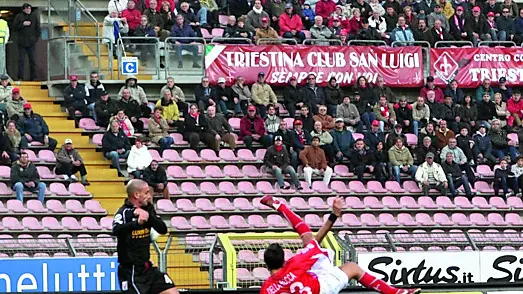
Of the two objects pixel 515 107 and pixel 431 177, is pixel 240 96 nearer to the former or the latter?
pixel 431 177

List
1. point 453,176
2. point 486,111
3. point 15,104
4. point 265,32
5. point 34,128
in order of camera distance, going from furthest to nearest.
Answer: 1. point 486,111
2. point 265,32
3. point 453,176
4. point 15,104
5. point 34,128

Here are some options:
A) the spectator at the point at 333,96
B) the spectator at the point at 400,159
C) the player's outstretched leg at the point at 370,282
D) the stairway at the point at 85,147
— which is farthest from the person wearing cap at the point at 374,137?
the player's outstretched leg at the point at 370,282

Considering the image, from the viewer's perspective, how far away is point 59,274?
65.6 feet

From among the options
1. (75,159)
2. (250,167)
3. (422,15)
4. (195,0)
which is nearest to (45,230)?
(75,159)

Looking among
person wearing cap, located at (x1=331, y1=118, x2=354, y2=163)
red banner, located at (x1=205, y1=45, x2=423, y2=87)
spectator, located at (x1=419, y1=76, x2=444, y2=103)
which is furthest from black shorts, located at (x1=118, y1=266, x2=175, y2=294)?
spectator, located at (x1=419, y1=76, x2=444, y2=103)

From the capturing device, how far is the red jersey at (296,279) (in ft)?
45.7

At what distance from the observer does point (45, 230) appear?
77.0ft

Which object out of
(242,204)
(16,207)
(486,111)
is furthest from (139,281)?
(486,111)

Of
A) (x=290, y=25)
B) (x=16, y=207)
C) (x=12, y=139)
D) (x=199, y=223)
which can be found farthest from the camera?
(x=290, y=25)

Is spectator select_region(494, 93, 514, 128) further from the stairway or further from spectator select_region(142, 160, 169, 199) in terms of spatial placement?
the stairway

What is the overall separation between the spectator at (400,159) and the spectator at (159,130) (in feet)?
13.7

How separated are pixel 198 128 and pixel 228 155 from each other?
74cm

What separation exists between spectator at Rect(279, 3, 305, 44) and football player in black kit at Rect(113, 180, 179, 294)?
15.5 meters

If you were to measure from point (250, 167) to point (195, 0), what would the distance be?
4552 mm
